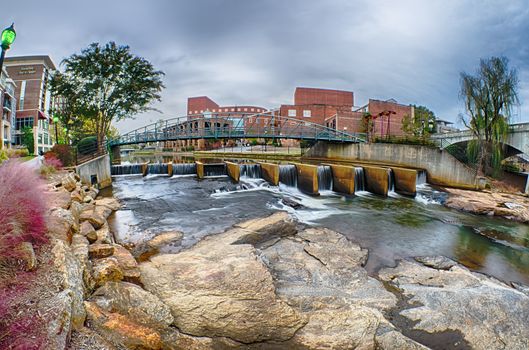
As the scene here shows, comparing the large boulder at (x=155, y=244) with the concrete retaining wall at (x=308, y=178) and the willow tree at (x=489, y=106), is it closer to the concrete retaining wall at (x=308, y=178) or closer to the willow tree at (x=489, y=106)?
the concrete retaining wall at (x=308, y=178)

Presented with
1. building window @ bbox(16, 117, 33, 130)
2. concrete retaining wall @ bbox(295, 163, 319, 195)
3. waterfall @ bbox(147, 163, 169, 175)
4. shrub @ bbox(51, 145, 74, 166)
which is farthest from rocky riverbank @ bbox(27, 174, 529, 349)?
building window @ bbox(16, 117, 33, 130)

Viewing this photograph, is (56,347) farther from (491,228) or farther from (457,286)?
(491,228)

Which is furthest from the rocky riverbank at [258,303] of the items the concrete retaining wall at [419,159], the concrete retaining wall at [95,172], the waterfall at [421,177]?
the waterfall at [421,177]

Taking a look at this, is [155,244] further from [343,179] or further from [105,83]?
[105,83]

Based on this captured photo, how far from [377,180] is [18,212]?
19.0 metres

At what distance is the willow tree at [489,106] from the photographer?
69.2ft

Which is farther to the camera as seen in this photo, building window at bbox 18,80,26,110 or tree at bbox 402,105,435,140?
building window at bbox 18,80,26,110

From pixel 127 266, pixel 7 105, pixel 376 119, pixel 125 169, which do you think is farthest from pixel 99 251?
pixel 376 119

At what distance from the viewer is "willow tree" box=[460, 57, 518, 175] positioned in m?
21.1

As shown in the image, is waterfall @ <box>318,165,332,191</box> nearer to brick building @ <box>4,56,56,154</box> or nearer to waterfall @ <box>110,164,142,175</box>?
waterfall @ <box>110,164,142,175</box>

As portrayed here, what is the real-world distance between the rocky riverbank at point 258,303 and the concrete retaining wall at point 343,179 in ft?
37.5

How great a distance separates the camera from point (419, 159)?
2348 cm

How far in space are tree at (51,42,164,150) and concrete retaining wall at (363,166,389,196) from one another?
22854 mm

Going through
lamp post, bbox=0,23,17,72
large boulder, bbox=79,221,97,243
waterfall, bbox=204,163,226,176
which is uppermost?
lamp post, bbox=0,23,17,72
